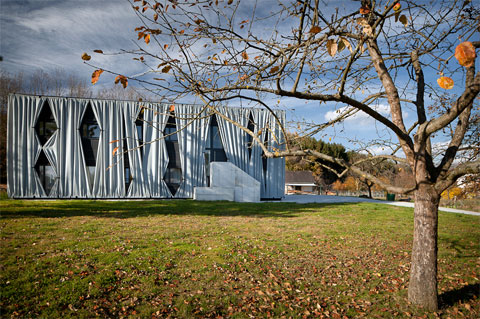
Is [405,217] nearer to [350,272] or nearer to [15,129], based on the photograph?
[350,272]

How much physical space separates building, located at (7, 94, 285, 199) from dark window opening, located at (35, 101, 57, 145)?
0.06 metres

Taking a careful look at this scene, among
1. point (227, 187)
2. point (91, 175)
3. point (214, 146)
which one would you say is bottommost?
point (227, 187)

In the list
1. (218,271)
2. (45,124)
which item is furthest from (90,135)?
(218,271)

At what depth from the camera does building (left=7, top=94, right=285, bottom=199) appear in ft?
58.2

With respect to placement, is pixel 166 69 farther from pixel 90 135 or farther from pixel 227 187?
pixel 90 135

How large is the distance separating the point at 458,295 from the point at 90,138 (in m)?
20.5

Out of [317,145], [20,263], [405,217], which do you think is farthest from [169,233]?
[317,145]

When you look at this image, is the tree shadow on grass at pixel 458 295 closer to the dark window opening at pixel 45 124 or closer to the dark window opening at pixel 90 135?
the dark window opening at pixel 90 135

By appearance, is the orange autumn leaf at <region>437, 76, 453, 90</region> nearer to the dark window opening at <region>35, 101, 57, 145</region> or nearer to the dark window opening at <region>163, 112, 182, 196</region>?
A: the dark window opening at <region>163, 112, 182, 196</region>

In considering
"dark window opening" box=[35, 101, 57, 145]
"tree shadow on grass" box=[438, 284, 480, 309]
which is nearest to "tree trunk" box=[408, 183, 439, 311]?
"tree shadow on grass" box=[438, 284, 480, 309]

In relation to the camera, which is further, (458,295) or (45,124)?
(45,124)

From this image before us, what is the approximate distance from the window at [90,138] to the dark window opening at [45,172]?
2.29 m

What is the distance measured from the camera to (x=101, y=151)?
18.7 m

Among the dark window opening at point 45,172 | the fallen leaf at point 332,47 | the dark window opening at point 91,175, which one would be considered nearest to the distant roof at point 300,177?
the dark window opening at point 91,175
